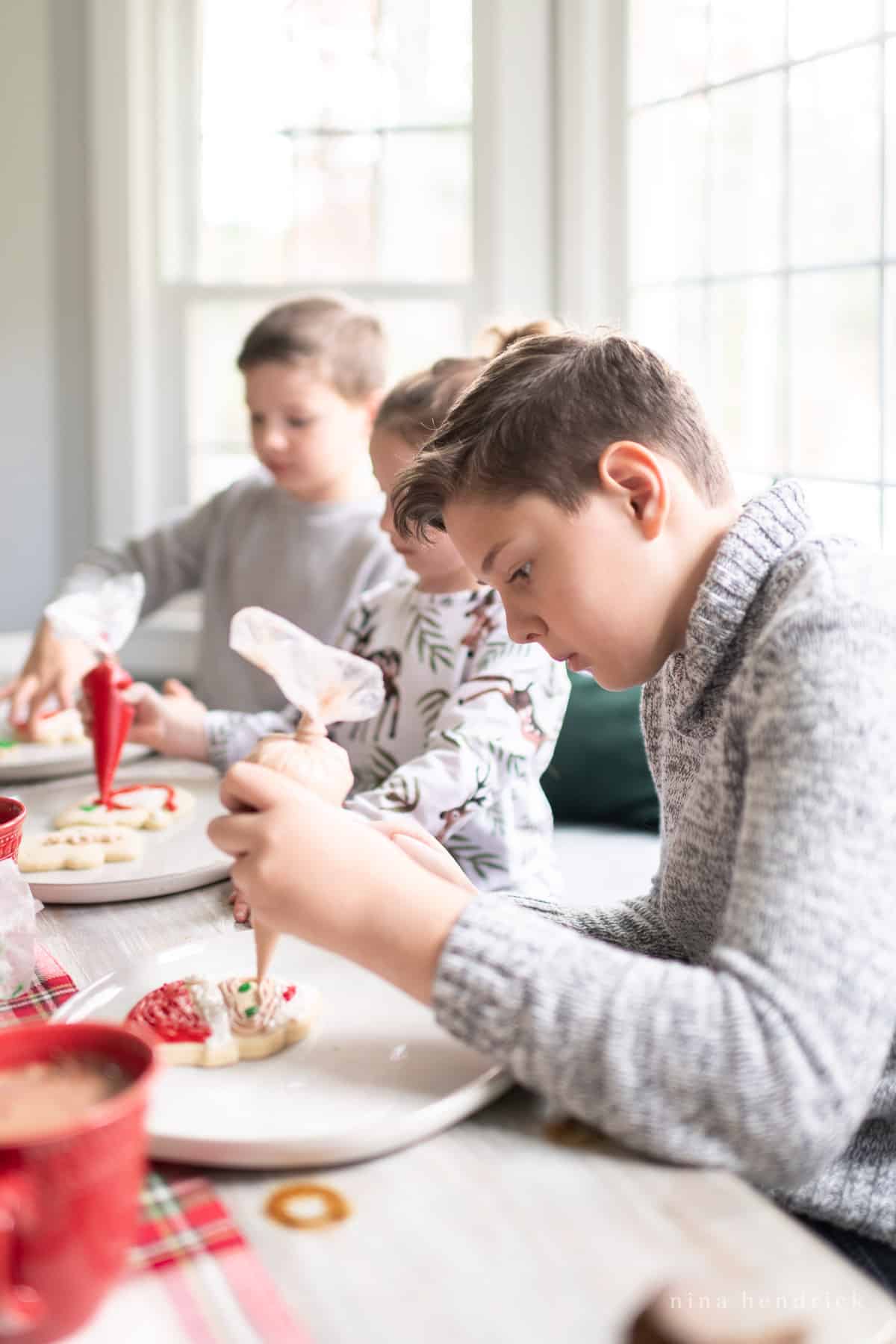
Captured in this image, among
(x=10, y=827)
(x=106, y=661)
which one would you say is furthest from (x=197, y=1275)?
(x=106, y=661)

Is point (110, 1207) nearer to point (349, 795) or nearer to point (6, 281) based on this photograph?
point (349, 795)

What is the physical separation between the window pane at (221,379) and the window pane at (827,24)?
3.45ft

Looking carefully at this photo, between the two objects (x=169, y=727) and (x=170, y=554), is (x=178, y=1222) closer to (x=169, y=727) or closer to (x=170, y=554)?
(x=169, y=727)

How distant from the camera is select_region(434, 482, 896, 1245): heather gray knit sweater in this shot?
775 mm

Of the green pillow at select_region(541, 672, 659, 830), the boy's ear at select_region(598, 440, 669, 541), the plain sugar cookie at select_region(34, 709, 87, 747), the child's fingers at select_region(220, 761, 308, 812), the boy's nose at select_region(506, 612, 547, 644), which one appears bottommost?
the green pillow at select_region(541, 672, 659, 830)

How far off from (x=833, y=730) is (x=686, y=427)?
31 centimetres

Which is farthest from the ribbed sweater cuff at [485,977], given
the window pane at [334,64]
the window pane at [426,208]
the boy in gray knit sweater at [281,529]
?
the window pane at [334,64]

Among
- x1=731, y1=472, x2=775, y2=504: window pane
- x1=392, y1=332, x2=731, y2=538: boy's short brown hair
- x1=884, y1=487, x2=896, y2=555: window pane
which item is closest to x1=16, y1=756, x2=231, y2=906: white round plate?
x1=392, y1=332, x2=731, y2=538: boy's short brown hair

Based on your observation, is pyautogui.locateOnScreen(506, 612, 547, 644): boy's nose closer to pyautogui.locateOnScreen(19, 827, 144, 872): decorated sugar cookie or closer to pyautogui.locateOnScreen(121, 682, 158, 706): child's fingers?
pyautogui.locateOnScreen(19, 827, 144, 872): decorated sugar cookie

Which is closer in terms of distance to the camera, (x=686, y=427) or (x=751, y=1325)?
(x=751, y=1325)

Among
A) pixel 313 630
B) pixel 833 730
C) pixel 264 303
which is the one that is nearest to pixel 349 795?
pixel 313 630

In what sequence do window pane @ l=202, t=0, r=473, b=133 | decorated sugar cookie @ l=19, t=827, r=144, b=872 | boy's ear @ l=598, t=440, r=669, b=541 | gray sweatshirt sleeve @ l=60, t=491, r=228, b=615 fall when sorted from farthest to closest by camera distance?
window pane @ l=202, t=0, r=473, b=133
gray sweatshirt sleeve @ l=60, t=491, r=228, b=615
decorated sugar cookie @ l=19, t=827, r=144, b=872
boy's ear @ l=598, t=440, r=669, b=541

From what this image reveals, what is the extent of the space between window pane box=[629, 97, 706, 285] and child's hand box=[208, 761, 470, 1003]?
2.14 meters

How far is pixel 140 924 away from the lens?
125 centimetres
